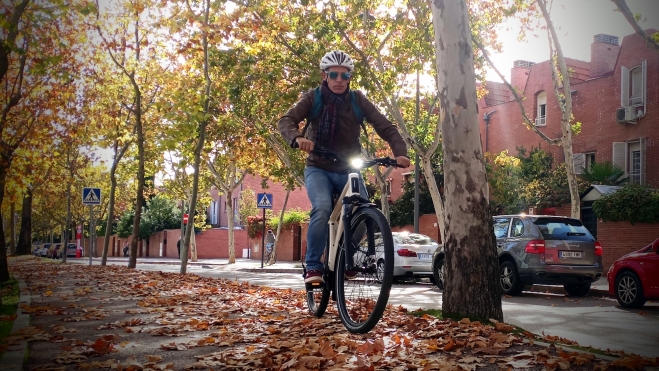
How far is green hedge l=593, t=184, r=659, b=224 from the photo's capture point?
2082 centimetres

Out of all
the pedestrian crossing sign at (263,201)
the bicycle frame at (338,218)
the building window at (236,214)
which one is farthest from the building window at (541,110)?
the building window at (236,214)

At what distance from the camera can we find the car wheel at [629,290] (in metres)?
11.4

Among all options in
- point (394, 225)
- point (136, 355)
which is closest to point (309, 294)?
point (136, 355)

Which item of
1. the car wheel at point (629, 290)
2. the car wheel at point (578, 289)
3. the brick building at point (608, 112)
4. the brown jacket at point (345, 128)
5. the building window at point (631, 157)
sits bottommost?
the car wheel at point (578, 289)

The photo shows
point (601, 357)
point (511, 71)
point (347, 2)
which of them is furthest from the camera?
point (511, 71)

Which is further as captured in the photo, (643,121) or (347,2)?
(643,121)

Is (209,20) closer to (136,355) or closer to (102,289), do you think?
(102,289)

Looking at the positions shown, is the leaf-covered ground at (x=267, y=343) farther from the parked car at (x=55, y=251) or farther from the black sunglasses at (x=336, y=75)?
the parked car at (x=55, y=251)

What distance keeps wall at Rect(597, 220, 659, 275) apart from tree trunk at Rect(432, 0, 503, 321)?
17199 mm

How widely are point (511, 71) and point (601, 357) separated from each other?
128 feet

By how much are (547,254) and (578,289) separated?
5.42 ft

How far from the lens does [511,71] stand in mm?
41219

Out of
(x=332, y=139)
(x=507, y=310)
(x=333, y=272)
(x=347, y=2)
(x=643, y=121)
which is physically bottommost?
(x=507, y=310)

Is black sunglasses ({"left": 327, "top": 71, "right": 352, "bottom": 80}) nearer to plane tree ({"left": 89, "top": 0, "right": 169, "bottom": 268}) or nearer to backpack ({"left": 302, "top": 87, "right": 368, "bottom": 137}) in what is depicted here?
backpack ({"left": 302, "top": 87, "right": 368, "bottom": 137})
